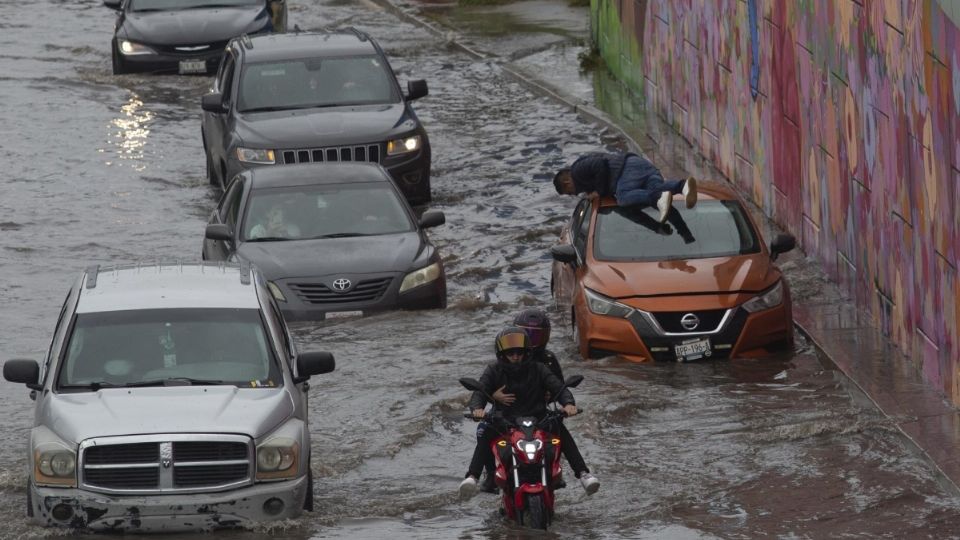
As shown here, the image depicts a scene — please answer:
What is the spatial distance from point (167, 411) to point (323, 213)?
791cm

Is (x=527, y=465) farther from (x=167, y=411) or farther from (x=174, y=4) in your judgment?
(x=174, y=4)

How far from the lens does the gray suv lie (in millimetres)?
→ 12016

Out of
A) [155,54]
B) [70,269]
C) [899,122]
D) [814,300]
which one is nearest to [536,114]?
[155,54]

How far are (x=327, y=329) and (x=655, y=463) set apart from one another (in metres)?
4.98

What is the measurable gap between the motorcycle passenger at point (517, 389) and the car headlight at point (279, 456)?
1.16 meters

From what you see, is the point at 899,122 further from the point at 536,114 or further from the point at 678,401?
the point at 536,114

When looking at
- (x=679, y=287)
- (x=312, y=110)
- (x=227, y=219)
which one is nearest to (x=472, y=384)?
(x=679, y=287)

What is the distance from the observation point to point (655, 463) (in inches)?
576

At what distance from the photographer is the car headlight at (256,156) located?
24266 millimetres

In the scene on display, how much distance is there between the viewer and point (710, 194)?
18.8 m

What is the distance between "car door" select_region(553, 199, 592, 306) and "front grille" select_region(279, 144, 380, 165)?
16.5 ft

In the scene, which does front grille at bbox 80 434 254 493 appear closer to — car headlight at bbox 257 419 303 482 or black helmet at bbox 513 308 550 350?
car headlight at bbox 257 419 303 482

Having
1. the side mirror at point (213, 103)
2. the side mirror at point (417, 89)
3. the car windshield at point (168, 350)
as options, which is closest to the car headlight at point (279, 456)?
the car windshield at point (168, 350)

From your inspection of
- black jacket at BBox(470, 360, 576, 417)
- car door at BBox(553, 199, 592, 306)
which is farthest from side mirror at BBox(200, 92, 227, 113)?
black jacket at BBox(470, 360, 576, 417)
